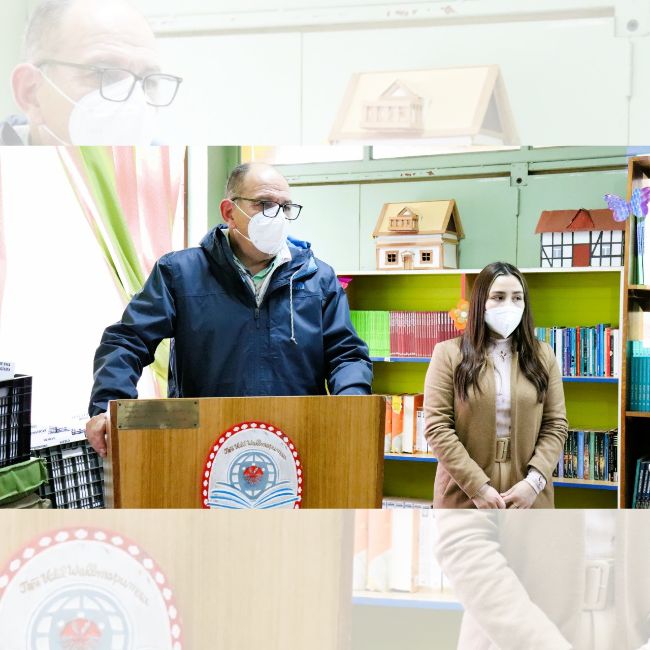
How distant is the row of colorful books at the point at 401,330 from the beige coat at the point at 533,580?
309 millimetres

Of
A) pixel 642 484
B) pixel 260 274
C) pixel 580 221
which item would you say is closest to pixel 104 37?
pixel 260 274

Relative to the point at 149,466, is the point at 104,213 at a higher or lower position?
higher

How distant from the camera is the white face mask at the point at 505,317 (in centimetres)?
126

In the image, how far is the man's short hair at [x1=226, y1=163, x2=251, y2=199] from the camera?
121 centimetres

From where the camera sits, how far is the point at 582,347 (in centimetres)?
130

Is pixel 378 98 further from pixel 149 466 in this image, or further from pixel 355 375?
pixel 149 466

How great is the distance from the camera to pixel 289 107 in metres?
1.55

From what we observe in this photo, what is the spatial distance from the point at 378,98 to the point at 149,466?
83cm

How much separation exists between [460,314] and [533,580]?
17.3 inches

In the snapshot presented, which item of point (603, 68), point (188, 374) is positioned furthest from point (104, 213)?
point (603, 68)

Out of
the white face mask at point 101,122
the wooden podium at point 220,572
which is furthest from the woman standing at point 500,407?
the white face mask at point 101,122

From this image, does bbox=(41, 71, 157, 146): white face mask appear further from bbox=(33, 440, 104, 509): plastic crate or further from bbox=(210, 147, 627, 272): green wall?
bbox=(33, 440, 104, 509): plastic crate

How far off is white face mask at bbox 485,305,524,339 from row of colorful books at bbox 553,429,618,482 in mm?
221

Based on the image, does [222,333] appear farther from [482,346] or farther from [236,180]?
[482,346]
